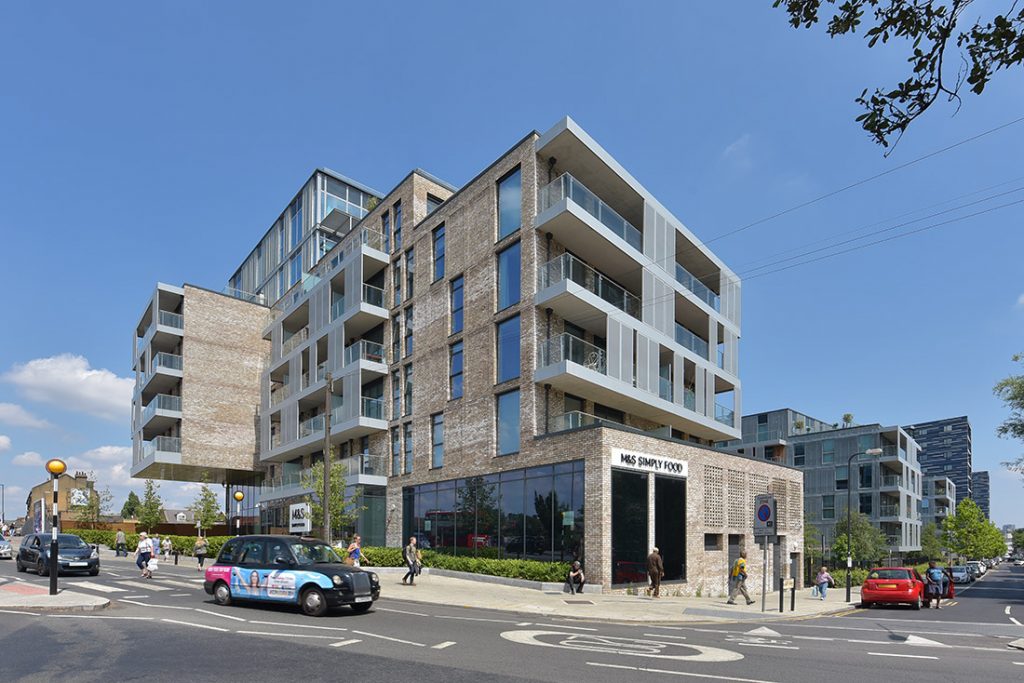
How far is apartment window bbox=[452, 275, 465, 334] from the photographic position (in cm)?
3366

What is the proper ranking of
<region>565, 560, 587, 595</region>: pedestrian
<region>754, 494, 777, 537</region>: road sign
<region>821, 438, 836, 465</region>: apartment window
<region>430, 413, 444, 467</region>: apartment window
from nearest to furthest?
<region>754, 494, 777, 537</region>: road sign
<region>565, 560, 587, 595</region>: pedestrian
<region>430, 413, 444, 467</region>: apartment window
<region>821, 438, 836, 465</region>: apartment window

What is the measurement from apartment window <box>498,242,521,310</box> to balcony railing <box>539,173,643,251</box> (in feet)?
7.84

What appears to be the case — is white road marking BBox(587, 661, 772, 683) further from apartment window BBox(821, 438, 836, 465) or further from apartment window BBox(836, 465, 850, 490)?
apartment window BBox(821, 438, 836, 465)

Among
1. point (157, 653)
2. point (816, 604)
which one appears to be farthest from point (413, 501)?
point (157, 653)

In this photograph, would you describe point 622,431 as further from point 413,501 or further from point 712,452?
point 413,501

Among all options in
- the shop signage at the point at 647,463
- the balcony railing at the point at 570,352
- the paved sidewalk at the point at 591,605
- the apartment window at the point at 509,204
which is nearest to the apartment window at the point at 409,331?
the apartment window at the point at 509,204

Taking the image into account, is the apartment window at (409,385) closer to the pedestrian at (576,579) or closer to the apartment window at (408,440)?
the apartment window at (408,440)

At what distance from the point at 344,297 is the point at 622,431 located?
20206 millimetres

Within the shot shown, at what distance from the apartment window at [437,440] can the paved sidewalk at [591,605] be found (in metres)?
7.58

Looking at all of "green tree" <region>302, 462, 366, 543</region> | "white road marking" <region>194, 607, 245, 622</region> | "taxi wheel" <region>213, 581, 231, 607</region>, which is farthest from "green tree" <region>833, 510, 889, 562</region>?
"white road marking" <region>194, 607, 245, 622</region>

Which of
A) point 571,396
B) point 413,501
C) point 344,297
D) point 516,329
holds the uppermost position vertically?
point 344,297

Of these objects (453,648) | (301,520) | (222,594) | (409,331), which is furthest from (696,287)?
(453,648)

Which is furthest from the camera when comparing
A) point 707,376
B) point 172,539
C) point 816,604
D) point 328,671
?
point 172,539

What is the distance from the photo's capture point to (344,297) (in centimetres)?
4072
